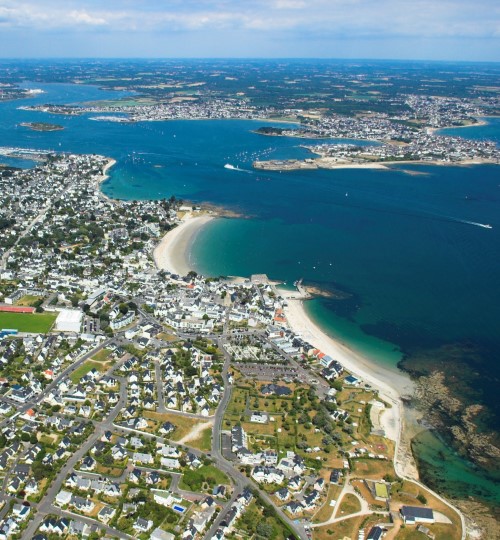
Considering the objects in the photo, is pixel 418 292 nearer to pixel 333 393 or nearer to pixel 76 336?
pixel 333 393

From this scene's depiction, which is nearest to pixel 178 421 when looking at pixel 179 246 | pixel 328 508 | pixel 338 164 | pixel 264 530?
pixel 264 530

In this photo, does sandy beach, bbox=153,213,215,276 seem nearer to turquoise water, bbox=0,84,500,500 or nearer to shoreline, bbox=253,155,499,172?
turquoise water, bbox=0,84,500,500

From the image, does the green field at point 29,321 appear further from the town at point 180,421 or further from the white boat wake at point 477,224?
the white boat wake at point 477,224

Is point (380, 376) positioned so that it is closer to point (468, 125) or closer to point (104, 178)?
point (104, 178)

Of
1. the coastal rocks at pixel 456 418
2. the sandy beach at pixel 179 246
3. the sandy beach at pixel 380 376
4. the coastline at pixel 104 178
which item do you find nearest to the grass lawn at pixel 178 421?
the sandy beach at pixel 380 376

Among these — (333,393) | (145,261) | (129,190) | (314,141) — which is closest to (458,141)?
(314,141)
